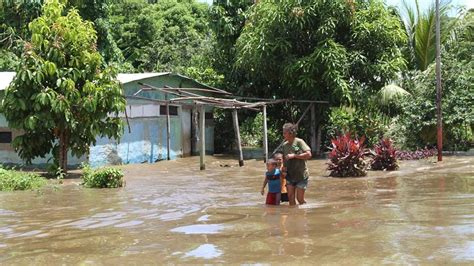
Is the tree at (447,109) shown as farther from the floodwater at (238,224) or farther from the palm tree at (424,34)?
the floodwater at (238,224)

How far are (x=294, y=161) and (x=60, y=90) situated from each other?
7622mm

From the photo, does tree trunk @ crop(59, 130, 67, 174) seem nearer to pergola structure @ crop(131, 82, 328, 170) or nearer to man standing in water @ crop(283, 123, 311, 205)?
pergola structure @ crop(131, 82, 328, 170)

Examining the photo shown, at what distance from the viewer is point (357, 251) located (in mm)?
5488

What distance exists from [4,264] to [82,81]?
9.58 metres

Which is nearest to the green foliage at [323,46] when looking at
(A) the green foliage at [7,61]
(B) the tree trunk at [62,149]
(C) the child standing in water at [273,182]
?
(B) the tree trunk at [62,149]

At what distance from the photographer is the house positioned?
17.2 metres

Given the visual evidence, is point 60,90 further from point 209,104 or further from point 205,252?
point 205,252

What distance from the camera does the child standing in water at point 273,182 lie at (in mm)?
8617

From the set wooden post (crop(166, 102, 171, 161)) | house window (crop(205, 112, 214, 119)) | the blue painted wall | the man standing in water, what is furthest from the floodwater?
house window (crop(205, 112, 214, 119))

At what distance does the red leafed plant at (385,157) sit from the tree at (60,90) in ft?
23.3

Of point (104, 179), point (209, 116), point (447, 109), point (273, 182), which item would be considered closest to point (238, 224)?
point (273, 182)

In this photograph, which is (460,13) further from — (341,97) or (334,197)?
(334,197)

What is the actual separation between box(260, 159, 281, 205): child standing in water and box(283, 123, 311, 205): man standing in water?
172 mm

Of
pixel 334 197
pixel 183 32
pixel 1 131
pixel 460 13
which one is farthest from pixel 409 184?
pixel 183 32
